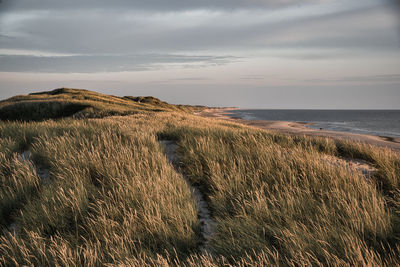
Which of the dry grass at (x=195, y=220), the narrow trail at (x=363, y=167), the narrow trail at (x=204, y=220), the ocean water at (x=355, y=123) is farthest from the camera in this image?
the ocean water at (x=355, y=123)

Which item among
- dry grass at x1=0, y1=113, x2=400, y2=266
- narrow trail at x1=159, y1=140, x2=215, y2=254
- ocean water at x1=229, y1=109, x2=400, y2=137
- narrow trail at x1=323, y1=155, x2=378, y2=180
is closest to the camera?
dry grass at x1=0, y1=113, x2=400, y2=266

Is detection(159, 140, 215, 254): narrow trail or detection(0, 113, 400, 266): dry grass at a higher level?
detection(0, 113, 400, 266): dry grass

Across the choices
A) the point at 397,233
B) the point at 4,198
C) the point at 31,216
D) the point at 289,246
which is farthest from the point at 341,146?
the point at 4,198

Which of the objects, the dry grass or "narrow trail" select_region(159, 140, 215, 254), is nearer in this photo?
the dry grass

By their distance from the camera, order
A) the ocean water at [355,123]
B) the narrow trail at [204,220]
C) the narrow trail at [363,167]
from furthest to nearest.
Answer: the ocean water at [355,123], the narrow trail at [363,167], the narrow trail at [204,220]

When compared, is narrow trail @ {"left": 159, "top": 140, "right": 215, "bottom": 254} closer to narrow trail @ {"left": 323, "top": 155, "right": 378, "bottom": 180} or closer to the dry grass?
the dry grass

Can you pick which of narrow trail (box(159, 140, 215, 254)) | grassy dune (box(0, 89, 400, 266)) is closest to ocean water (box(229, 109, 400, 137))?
grassy dune (box(0, 89, 400, 266))

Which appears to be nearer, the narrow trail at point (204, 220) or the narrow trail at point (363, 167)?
the narrow trail at point (204, 220)

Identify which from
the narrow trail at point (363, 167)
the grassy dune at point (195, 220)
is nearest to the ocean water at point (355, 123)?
the narrow trail at point (363, 167)

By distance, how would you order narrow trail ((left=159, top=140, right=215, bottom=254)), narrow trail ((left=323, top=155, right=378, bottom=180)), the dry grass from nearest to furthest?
the dry grass < narrow trail ((left=159, top=140, right=215, bottom=254)) < narrow trail ((left=323, top=155, right=378, bottom=180))

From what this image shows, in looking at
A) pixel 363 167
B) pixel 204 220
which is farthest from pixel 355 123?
pixel 204 220

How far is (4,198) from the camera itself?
10.6 ft

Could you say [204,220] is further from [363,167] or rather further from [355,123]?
[355,123]

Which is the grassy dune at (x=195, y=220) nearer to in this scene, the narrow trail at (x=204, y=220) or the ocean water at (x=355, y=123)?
the narrow trail at (x=204, y=220)
